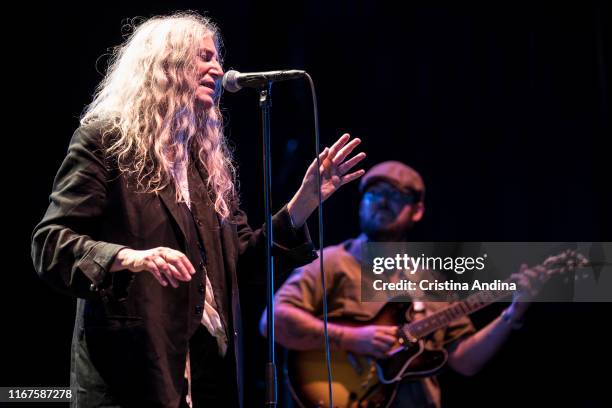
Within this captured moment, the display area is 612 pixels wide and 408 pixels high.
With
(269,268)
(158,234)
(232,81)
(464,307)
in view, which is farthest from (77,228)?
(464,307)

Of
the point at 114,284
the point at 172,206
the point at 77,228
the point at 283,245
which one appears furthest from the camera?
the point at 283,245

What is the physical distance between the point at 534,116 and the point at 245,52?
1977 mm

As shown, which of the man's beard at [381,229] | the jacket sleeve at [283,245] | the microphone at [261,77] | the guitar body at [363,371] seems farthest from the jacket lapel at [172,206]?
the man's beard at [381,229]

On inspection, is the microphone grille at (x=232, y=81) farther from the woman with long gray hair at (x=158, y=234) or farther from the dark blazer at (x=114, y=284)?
the dark blazer at (x=114, y=284)

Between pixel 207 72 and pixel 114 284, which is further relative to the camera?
pixel 207 72

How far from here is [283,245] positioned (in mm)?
2484

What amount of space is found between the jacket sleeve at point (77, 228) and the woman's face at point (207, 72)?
0.43 meters

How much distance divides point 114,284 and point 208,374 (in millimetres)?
439

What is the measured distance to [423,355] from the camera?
14.4 ft

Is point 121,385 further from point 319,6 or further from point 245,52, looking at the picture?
point 319,6

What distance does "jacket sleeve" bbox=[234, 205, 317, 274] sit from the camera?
2.46m

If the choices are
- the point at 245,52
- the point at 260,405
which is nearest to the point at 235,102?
the point at 245,52

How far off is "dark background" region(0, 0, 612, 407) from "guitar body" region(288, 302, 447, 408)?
1.36 feet

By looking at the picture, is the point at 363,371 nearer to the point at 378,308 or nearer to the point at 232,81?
the point at 378,308
